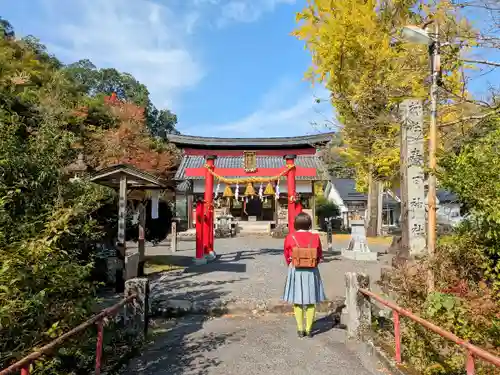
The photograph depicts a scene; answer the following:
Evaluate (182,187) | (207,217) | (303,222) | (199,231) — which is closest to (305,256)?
(303,222)

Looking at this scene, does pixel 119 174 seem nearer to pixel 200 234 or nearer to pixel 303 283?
pixel 200 234

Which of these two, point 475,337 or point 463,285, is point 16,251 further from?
point 463,285

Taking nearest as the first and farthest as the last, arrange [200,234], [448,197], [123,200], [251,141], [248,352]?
[248,352]
[123,200]
[200,234]
[251,141]
[448,197]

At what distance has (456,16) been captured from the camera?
227 inches

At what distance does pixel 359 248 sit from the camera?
45.7ft

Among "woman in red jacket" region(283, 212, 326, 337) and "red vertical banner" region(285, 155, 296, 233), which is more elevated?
"red vertical banner" region(285, 155, 296, 233)

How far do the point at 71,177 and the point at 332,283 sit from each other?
641 centimetres

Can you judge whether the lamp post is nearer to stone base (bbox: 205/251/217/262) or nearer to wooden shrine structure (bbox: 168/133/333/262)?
stone base (bbox: 205/251/217/262)

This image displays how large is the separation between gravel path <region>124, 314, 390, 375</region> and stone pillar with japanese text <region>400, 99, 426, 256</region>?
119 inches

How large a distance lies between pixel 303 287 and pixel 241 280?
15.2 ft

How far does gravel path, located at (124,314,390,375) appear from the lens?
436 cm

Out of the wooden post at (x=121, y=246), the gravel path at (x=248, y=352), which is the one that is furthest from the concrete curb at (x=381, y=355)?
the wooden post at (x=121, y=246)

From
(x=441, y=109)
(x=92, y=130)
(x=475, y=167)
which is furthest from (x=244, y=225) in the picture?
(x=475, y=167)

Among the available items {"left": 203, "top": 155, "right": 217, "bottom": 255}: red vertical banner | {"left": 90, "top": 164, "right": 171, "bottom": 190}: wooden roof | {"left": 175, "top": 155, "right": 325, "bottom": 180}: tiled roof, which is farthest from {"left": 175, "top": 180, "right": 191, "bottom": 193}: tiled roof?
{"left": 90, "top": 164, "right": 171, "bottom": 190}: wooden roof
